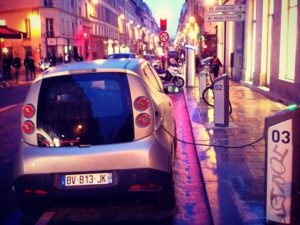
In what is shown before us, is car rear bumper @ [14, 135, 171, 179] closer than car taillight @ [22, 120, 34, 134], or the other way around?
car rear bumper @ [14, 135, 171, 179]

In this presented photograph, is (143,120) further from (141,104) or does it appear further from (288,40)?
(288,40)

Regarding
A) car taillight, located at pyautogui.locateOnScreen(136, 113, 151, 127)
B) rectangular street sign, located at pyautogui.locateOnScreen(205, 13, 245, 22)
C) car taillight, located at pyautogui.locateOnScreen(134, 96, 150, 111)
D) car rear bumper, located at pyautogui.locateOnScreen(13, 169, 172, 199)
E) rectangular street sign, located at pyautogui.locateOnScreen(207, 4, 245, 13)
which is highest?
rectangular street sign, located at pyautogui.locateOnScreen(207, 4, 245, 13)

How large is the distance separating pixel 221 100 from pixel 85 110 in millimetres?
5457

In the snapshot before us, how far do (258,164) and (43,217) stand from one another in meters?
3.20

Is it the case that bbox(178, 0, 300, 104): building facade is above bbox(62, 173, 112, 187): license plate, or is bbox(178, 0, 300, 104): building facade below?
above

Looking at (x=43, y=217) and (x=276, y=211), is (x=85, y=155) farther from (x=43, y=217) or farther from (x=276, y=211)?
(x=276, y=211)

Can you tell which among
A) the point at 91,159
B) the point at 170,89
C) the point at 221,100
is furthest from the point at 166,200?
the point at 221,100

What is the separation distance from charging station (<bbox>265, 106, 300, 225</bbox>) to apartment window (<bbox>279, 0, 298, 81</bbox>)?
9939 mm

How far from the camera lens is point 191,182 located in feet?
20.1

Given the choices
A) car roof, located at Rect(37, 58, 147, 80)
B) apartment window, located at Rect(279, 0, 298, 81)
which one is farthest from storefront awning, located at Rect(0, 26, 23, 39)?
car roof, located at Rect(37, 58, 147, 80)

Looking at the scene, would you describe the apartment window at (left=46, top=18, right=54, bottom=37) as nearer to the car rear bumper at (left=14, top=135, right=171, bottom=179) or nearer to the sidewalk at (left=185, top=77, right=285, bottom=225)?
the sidewalk at (left=185, top=77, right=285, bottom=225)

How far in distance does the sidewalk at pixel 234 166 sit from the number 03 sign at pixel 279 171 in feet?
1.43

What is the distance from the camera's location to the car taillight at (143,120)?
459 centimetres

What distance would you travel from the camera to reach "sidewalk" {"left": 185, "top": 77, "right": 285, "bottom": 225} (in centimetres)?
474
